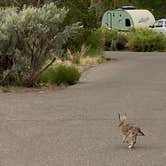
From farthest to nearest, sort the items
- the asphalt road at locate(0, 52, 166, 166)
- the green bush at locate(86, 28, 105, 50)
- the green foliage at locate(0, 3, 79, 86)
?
the green bush at locate(86, 28, 105, 50), the green foliage at locate(0, 3, 79, 86), the asphalt road at locate(0, 52, 166, 166)

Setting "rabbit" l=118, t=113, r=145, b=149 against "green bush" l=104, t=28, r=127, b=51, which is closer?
"rabbit" l=118, t=113, r=145, b=149

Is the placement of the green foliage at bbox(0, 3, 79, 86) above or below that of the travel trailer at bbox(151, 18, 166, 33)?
above

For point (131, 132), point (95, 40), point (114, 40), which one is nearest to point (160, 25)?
point (114, 40)

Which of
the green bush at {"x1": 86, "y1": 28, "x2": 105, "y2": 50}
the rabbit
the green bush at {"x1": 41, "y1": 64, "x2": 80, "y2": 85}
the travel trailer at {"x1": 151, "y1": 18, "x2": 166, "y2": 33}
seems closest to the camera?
the rabbit

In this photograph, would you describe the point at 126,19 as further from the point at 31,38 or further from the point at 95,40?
the point at 31,38

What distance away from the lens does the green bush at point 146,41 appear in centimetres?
4069

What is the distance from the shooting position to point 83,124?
37.6ft

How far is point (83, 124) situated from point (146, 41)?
3012cm

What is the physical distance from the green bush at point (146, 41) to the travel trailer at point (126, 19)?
12.6 m

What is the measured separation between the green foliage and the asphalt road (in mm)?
1237

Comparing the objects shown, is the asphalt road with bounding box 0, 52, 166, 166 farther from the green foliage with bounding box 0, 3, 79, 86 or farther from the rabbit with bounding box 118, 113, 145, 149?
the green foliage with bounding box 0, 3, 79, 86

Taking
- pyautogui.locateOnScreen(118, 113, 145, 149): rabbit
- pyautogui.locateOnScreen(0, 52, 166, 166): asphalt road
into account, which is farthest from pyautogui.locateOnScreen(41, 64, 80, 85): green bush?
pyautogui.locateOnScreen(118, 113, 145, 149): rabbit

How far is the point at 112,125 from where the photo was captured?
11305 mm

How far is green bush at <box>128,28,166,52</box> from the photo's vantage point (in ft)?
133
